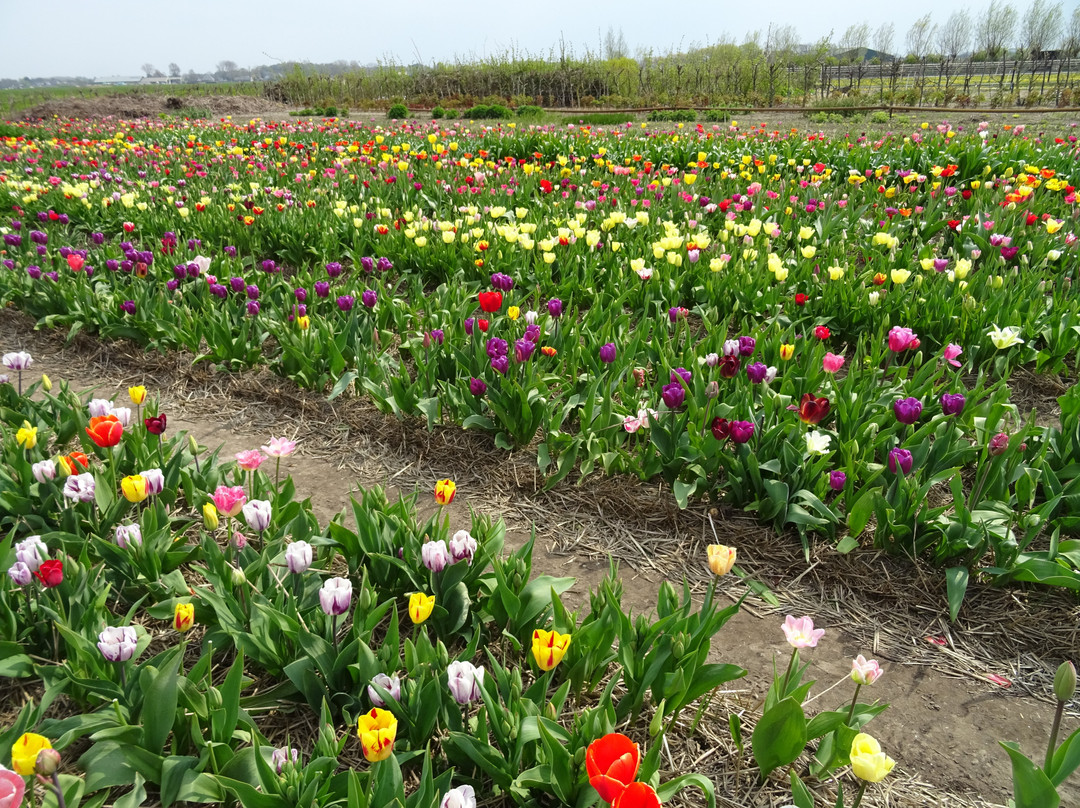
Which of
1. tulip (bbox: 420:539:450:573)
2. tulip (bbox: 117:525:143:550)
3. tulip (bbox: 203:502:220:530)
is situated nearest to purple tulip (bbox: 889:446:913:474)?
tulip (bbox: 420:539:450:573)

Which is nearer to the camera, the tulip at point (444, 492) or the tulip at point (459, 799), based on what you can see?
the tulip at point (459, 799)

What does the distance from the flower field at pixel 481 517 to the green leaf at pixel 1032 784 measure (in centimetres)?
1

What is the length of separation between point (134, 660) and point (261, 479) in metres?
0.71

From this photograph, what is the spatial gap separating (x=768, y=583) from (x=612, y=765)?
1.34 metres

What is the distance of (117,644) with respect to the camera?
154 centimetres

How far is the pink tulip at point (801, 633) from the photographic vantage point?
150 cm

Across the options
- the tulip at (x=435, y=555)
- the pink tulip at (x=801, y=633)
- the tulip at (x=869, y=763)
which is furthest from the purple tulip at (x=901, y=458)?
the tulip at (x=435, y=555)

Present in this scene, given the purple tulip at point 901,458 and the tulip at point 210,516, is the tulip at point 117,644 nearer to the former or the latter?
the tulip at point 210,516

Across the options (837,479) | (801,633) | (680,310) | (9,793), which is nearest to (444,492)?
(801,633)

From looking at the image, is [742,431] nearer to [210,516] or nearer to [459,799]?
[459,799]

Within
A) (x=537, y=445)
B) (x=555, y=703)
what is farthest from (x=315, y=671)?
(x=537, y=445)

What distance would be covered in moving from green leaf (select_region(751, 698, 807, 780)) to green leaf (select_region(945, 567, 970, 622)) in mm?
765

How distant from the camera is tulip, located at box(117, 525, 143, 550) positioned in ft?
6.26

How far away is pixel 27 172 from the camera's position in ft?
26.8
